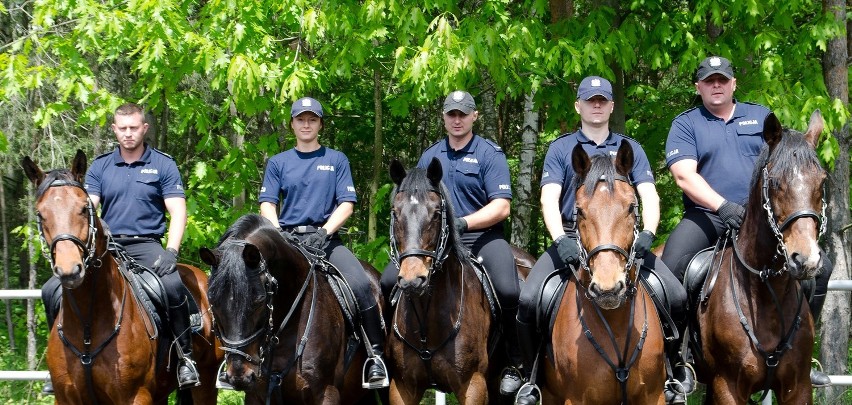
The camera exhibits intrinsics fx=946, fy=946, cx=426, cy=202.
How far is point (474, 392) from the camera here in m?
6.80

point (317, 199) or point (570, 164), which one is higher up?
point (570, 164)

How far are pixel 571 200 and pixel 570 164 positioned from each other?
10.1 inches

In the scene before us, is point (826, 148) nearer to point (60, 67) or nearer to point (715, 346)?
point (715, 346)

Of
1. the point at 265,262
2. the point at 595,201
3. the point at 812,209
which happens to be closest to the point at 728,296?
the point at 812,209

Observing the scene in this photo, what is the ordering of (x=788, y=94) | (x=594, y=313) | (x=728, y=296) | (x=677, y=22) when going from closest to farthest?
1. (x=594, y=313)
2. (x=728, y=296)
3. (x=788, y=94)
4. (x=677, y=22)

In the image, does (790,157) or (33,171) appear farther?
(33,171)

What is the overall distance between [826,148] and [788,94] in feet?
2.47

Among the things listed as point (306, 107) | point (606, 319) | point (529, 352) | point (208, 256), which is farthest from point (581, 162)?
point (306, 107)

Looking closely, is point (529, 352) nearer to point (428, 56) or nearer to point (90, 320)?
point (90, 320)

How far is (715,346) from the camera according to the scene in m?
6.52

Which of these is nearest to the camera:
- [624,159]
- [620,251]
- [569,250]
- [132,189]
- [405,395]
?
[620,251]

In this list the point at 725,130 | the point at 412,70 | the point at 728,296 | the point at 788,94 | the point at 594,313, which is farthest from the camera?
the point at 788,94

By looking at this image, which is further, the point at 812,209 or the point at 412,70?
the point at 412,70

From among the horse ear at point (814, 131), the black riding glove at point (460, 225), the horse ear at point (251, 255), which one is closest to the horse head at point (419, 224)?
the black riding glove at point (460, 225)
